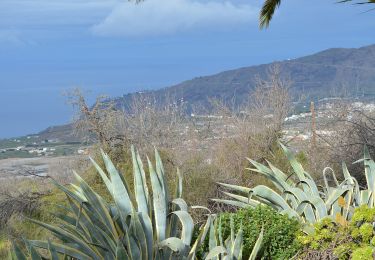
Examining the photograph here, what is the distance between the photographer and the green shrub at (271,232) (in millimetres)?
6375

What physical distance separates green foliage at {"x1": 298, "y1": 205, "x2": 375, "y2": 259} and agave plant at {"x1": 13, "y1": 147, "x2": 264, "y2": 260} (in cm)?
76

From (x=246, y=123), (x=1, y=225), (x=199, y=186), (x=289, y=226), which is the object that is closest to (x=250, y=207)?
(x=289, y=226)

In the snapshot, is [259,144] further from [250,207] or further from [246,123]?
[250,207]

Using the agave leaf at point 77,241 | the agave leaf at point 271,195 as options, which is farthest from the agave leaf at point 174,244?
the agave leaf at point 271,195

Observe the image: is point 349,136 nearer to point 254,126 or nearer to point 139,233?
point 254,126

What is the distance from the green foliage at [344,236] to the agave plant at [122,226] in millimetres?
762

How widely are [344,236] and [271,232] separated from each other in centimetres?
72

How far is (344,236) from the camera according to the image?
235 inches

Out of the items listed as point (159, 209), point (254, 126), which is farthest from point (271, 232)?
point (254, 126)

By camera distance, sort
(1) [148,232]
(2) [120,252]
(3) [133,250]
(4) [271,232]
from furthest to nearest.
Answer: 1. (4) [271,232]
2. (1) [148,232]
3. (3) [133,250]
4. (2) [120,252]

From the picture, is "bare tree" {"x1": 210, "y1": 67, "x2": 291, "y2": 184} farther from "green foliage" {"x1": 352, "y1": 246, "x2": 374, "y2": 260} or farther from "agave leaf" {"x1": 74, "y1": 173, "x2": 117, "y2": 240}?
"green foliage" {"x1": 352, "y1": 246, "x2": 374, "y2": 260}

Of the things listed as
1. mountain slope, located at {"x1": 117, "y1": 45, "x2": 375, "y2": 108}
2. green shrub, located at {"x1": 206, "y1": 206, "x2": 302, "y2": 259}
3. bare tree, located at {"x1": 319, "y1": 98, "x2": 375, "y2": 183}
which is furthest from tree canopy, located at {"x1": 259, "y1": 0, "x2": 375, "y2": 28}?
mountain slope, located at {"x1": 117, "y1": 45, "x2": 375, "y2": 108}

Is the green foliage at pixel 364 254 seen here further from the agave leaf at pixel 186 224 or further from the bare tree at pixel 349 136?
the bare tree at pixel 349 136

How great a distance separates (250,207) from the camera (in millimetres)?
6941
